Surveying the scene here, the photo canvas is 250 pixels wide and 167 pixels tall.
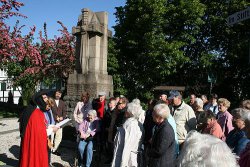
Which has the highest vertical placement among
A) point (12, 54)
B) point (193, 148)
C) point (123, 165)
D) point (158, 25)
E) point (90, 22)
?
point (158, 25)

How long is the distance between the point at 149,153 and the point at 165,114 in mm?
632

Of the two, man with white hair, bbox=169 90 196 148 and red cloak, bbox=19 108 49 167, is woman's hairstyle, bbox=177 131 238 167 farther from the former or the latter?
man with white hair, bbox=169 90 196 148

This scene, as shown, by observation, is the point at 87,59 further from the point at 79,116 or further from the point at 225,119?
the point at 225,119

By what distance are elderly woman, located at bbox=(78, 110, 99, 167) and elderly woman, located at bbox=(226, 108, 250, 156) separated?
376 cm

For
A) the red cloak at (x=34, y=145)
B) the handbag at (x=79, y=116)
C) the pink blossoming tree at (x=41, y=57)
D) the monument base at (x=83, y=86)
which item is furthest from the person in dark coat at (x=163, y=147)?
the pink blossoming tree at (x=41, y=57)

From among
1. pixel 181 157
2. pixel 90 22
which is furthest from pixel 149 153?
pixel 90 22

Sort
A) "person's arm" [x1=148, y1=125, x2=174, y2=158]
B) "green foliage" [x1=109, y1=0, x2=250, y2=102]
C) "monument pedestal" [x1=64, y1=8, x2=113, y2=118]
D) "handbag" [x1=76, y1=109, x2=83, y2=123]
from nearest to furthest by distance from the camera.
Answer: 1. "person's arm" [x1=148, y1=125, x2=174, y2=158]
2. "handbag" [x1=76, y1=109, x2=83, y2=123]
3. "monument pedestal" [x1=64, y1=8, x2=113, y2=118]
4. "green foliage" [x1=109, y1=0, x2=250, y2=102]

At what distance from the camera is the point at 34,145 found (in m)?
5.32

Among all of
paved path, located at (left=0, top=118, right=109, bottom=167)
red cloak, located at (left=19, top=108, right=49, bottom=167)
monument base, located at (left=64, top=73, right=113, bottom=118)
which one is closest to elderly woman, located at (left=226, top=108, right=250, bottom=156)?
red cloak, located at (left=19, top=108, right=49, bottom=167)

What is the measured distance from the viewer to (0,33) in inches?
565

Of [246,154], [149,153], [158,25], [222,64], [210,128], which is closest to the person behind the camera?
[246,154]

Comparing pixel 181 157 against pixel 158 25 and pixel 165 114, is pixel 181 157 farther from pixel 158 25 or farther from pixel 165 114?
pixel 158 25

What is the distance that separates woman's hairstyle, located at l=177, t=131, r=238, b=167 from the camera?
83.5 inches

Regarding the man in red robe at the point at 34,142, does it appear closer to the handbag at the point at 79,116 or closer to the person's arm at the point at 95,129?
the person's arm at the point at 95,129
